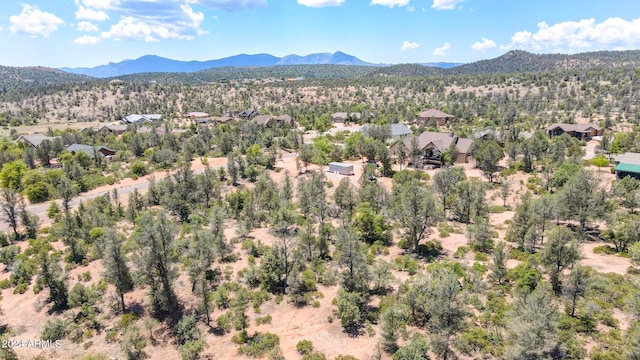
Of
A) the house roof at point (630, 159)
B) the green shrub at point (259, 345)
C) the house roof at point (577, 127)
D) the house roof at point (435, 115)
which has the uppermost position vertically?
the house roof at point (435, 115)

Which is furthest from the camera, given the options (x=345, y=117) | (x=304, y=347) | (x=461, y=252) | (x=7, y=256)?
(x=345, y=117)

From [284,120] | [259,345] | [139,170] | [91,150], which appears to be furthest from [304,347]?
[284,120]

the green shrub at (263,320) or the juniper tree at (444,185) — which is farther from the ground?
the juniper tree at (444,185)

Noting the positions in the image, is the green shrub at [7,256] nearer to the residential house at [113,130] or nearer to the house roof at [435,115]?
the residential house at [113,130]

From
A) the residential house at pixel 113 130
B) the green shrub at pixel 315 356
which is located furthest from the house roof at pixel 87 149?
the green shrub at pixel 315 356

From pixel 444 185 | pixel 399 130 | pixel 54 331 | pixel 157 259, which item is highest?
pixel 399 130

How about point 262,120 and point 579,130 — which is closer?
point 579,130

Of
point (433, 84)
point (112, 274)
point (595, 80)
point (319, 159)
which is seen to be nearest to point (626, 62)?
point (595, 80)

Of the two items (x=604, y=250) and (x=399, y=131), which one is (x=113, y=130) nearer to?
(x=399, y=131)

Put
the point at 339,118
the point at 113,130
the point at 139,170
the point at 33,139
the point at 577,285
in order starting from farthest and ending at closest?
the point at 339,118, the point at 113,130, the point at 33,139, the point at 139,170, the point at 577,285

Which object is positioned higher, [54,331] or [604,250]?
[604,250]
